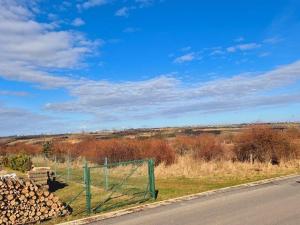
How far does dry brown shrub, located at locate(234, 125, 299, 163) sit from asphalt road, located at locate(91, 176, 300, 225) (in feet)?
49.8

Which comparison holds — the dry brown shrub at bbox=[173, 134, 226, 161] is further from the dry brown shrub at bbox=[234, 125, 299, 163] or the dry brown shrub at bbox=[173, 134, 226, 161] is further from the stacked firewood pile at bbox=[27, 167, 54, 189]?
the stacked firewood pile at bbox=[27, 167, 54, 189]

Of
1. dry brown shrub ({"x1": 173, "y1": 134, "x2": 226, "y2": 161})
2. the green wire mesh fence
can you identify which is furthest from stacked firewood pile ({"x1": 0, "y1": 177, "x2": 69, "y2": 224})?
dry brown shrub ({"x1": 173, "y1": 134, "x2": 226, "y2": 161})

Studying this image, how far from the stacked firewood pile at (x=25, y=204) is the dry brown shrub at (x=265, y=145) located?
19.8 m

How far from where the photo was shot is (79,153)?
4781cm

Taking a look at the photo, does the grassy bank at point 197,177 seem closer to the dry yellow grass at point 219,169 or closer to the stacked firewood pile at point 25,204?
the dry yellow grass at point 219,169

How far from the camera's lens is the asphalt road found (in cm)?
1056

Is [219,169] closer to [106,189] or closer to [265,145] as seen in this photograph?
[265,145]

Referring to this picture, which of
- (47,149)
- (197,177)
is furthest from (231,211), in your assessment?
(47,149)

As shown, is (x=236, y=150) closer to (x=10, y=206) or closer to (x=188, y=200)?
(x=188, y=200)

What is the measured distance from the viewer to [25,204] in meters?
13.1

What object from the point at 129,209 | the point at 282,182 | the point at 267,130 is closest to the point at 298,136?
the point at 267,130

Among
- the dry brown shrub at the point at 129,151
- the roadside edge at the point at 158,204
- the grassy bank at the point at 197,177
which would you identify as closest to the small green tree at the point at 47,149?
the dry brown shrub at the point at 129,151

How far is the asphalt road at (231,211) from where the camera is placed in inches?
416

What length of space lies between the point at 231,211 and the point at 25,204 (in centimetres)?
645
